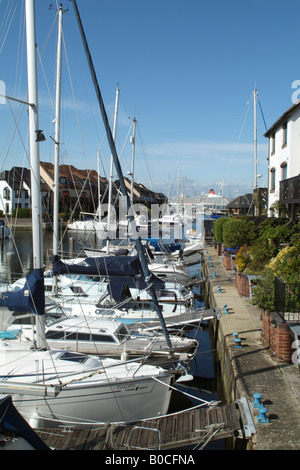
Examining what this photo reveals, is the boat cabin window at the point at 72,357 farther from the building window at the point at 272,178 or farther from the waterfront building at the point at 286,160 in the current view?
the building window at the point at 272,178

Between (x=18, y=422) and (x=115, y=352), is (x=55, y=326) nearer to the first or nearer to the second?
(x=115, y=352)

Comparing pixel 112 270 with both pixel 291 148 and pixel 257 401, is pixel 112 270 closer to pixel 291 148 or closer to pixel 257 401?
pixel 257 401

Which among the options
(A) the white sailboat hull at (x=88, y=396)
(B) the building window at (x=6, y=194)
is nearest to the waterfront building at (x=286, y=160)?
(A) the white sailboat hull at (x=88, y=396)

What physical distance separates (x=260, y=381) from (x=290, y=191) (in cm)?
1528

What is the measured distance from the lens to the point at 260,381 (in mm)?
8797

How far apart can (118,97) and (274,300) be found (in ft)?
75.7

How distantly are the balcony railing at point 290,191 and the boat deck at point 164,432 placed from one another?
14931 millimetres

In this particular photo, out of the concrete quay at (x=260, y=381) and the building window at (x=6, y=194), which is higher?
the building window at (x=6, y=194)

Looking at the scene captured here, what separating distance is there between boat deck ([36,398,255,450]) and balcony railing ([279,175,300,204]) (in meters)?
14.9

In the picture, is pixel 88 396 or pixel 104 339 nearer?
pixel 88 396

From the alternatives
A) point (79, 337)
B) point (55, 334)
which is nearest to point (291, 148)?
point (79, 337)

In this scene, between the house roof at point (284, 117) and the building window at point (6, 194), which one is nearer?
the house roof at point (284, 117)

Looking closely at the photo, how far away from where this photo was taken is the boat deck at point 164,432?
772cm

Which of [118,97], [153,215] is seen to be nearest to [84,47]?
[118,97]
